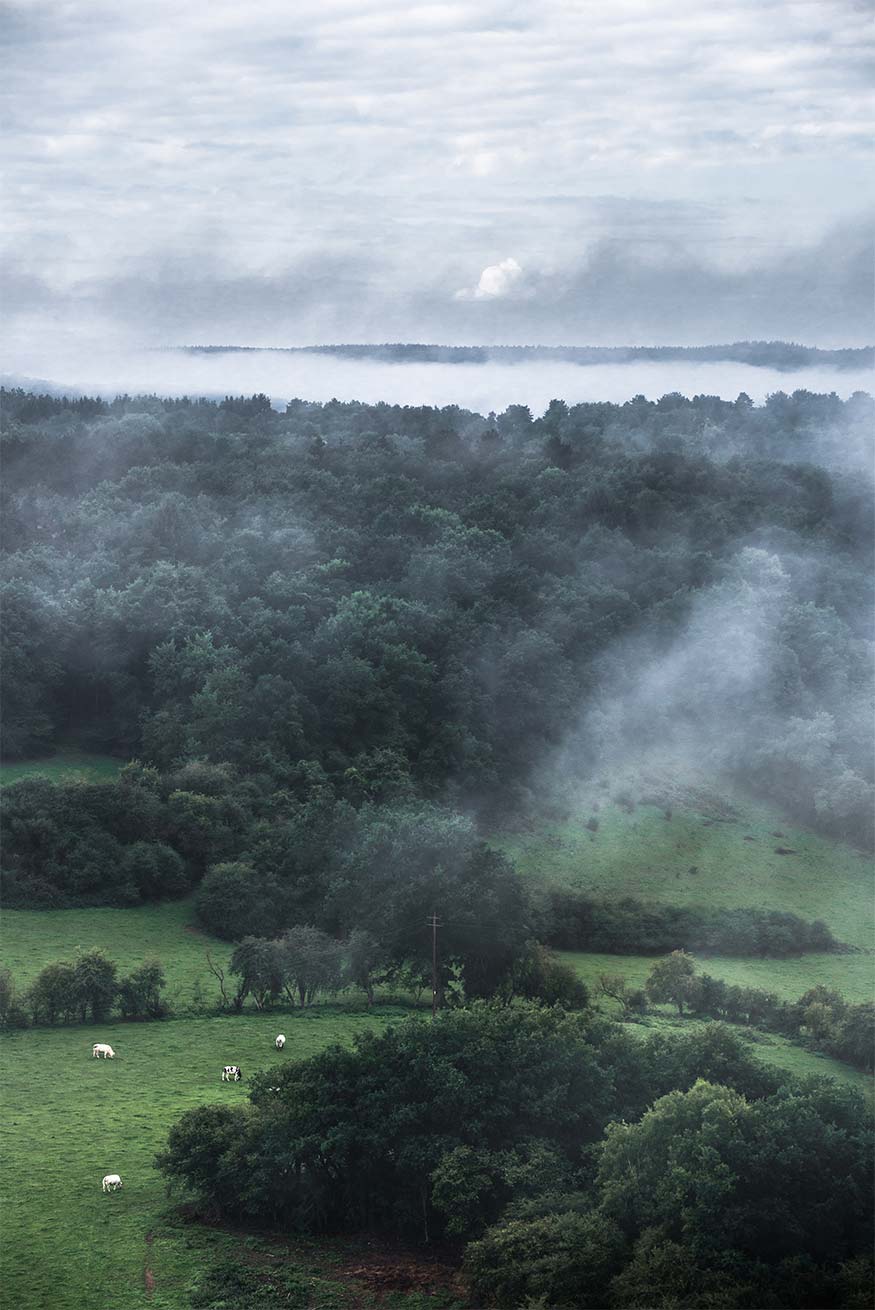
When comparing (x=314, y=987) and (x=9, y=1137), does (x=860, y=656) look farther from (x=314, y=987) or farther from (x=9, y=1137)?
(x=9, y=1137)

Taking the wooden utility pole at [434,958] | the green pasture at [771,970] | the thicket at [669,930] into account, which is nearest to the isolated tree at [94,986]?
the wooden utility pole at [434,958]

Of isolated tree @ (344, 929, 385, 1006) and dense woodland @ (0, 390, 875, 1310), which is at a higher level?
dense woodland @ (0, 390, 875, 1310)

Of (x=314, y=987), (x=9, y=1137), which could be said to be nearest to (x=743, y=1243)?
(x=9, y=1137)

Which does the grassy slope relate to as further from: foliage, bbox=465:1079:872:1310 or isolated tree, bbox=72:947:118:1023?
foliage, bbox=465:1079:872:1310

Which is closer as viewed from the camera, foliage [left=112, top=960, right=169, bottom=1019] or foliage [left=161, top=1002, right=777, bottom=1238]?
foliage [left=161, top=1002, right=777, bottom=1238]

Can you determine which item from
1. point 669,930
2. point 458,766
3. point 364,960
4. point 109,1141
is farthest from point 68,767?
point 109,1141

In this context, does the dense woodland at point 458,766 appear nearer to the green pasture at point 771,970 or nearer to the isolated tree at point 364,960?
the isolated tree at point 364,960

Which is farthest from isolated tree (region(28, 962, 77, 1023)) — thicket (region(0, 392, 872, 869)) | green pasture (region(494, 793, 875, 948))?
green pasture (region(494, 793, 875, 948))

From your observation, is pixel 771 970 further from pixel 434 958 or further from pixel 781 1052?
pixel 434 958
